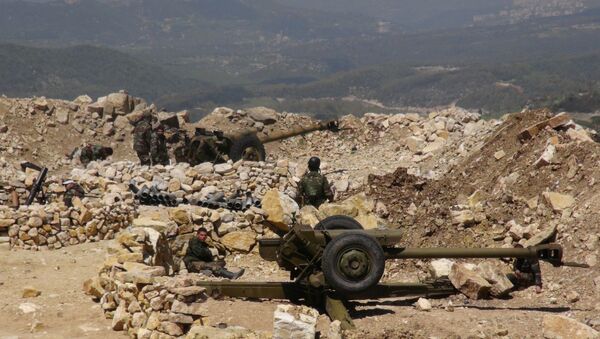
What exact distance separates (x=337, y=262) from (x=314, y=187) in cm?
621

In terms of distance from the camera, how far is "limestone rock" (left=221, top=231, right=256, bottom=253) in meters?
15.1

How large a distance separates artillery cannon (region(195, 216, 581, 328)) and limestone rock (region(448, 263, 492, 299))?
907 millimetres

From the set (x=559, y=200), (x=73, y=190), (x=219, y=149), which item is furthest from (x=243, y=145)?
(x=559, y=200)

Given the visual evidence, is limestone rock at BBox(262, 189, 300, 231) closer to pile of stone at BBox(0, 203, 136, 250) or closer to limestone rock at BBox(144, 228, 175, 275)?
limestone rock at BBox(144, 228, 175, 275)

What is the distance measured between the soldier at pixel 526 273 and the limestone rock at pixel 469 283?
52 cm

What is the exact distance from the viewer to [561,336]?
376 inches

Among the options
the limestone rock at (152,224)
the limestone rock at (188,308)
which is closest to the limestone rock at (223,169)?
the limestone rock at (152,224)

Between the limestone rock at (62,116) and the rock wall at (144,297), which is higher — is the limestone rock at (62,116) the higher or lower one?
the higher one

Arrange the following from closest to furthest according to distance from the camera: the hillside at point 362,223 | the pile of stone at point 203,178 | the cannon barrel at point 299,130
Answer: the hillside at point 362,223, the pile of stone at point 203,178, the cannon barrel at point 299,130

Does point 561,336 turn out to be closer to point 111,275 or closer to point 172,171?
point 111,275

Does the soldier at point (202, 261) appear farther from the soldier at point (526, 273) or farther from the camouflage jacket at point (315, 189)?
the soldier at point (526, 273)

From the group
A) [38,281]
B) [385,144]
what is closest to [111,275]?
[38,281]

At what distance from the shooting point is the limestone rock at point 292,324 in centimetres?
893

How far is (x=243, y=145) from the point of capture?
78.1 ft
